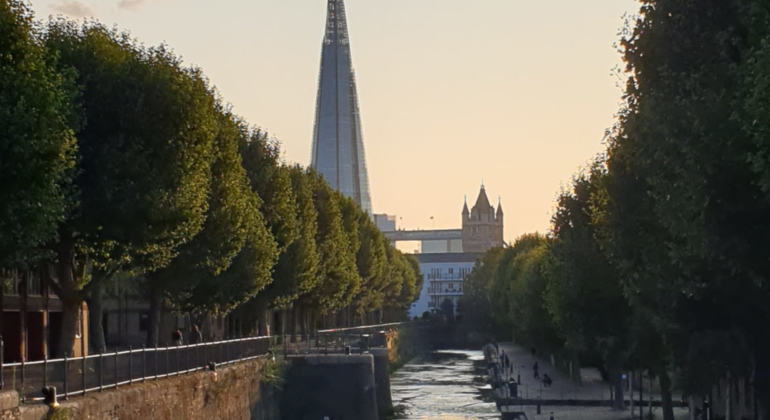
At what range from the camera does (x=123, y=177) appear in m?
39.8

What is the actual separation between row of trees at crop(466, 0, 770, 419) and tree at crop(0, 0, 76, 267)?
14.0 m

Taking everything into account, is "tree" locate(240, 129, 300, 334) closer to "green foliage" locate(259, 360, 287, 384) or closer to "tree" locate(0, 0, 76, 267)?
"green foliage" locate(259, 360, 287, 384)

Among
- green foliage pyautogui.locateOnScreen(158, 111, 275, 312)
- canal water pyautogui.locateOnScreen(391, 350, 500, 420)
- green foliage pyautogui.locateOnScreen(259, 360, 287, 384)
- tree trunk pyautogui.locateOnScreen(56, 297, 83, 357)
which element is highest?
green foliage pyautogui.locateOnScreen(158, 111, 275, 312)

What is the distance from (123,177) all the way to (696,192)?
17288 millimetres

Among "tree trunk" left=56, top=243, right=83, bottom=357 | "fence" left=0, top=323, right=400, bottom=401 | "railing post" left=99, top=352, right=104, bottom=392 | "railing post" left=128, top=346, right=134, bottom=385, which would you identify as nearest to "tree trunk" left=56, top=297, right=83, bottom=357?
"tree trunk" left=56, top=243, right=83, bottom=357

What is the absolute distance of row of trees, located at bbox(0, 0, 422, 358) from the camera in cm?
3086

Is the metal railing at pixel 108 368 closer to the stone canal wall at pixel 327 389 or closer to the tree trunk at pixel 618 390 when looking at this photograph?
the stone canal wall at pixel 327 389

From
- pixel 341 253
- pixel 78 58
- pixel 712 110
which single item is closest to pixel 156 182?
pixel 78 58

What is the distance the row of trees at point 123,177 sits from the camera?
30859 millimetres

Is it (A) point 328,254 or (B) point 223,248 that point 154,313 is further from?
(A) point 328,254

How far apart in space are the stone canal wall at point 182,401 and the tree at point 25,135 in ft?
13.9

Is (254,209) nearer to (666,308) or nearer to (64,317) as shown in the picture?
(64,317)

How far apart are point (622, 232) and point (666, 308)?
3018 millimetres

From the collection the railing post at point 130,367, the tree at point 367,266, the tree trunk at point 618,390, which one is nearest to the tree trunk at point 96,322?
the railing post at point 130,367
